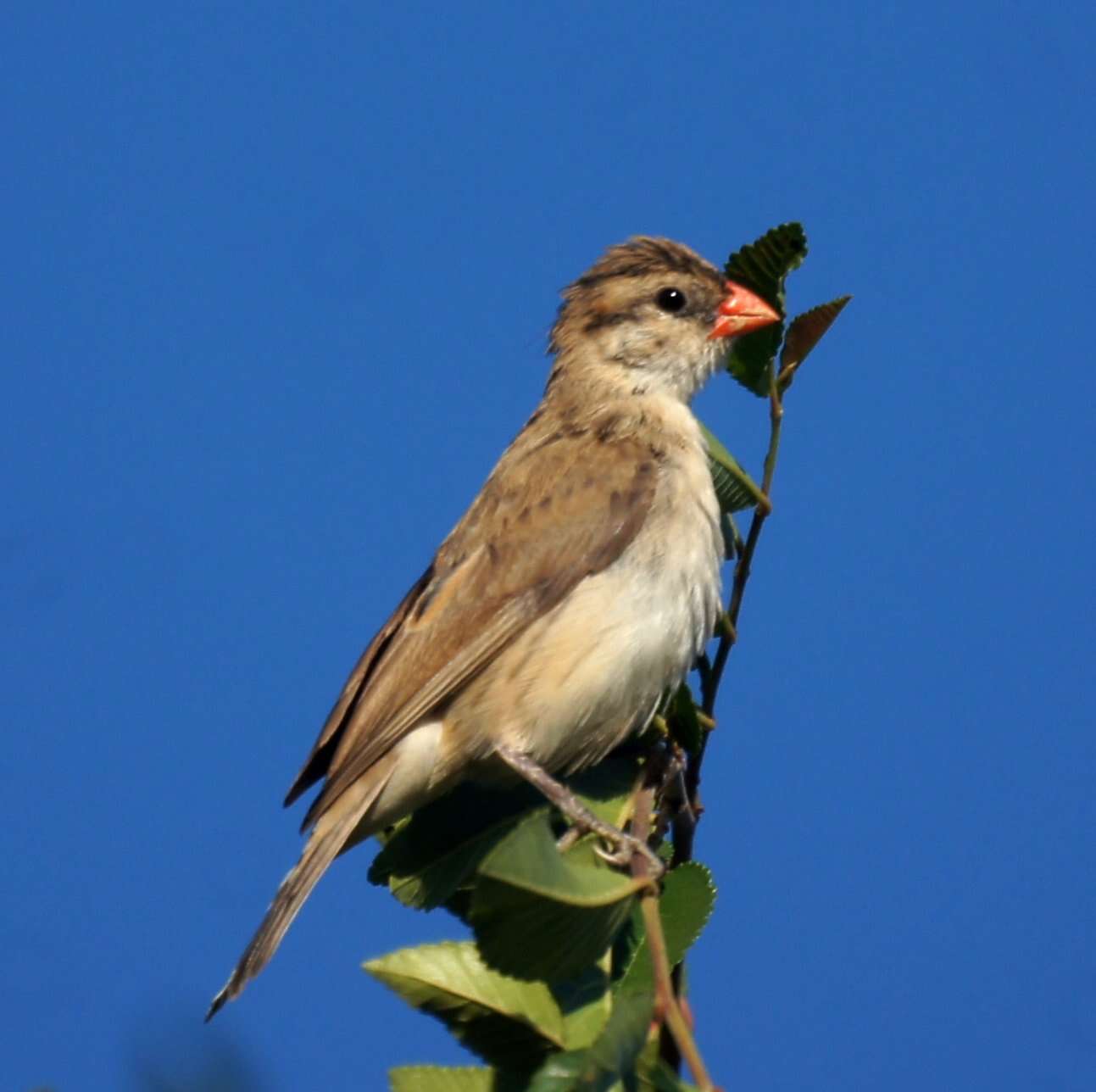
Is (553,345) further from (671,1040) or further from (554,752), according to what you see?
(671,1040)

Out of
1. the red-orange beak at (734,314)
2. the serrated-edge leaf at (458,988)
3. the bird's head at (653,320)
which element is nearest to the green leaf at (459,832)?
the serrated-edge leaf at (458,988)

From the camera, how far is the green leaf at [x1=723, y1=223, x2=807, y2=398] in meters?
3.31

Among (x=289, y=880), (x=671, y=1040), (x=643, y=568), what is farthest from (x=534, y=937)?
(x=643, y=568)

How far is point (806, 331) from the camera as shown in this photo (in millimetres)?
3262

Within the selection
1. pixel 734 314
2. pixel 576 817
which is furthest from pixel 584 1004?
pixel 734 314

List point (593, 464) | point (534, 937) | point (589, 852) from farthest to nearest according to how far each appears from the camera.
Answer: point (593, 464) < point (589, 852) < point (534, 937)

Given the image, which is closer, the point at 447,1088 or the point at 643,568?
the point at 447,1088

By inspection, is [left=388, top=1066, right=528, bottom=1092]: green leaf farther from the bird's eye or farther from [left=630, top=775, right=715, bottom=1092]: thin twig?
the bird's eye

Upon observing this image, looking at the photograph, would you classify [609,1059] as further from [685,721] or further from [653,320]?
[653,320]

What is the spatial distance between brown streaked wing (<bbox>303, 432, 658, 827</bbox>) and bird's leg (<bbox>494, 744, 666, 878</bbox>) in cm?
27

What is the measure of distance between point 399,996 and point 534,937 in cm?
40

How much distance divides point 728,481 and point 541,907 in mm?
1635

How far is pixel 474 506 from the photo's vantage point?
4.62 meters

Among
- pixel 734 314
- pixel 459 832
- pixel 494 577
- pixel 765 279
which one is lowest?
pixel 459 832
